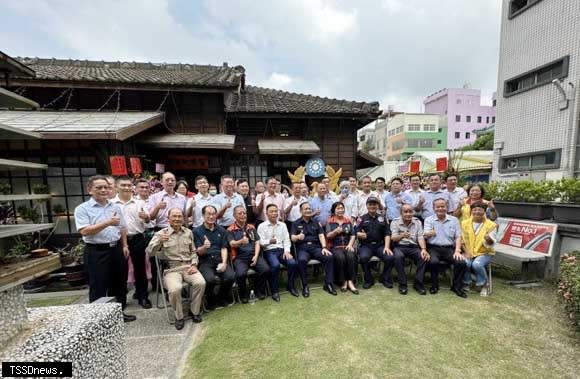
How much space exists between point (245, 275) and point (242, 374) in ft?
4.95

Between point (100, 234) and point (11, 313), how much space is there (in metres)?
1.99

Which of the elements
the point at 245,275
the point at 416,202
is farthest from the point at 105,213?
the point at 416,202

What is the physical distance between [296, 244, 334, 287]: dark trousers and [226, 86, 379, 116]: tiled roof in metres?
5.30

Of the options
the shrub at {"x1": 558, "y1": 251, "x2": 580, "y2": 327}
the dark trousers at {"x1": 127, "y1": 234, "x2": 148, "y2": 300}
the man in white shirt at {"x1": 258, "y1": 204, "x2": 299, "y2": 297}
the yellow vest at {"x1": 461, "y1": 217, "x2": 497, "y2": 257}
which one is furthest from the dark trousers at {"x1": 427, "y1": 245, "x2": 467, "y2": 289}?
the dark trousers at {"x1": 127, "y1": 234, "x2": 148, "y2": 300}

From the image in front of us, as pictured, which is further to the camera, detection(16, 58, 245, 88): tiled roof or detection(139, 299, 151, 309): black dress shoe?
detection(16, 58, 245, 88): tiled roof

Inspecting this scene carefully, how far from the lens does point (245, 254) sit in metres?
4.03

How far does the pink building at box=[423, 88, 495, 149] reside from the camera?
34.6m

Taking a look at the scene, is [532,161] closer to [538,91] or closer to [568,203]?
[538,91]

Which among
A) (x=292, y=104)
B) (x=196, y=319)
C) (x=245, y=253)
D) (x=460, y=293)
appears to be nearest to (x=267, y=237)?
(x=245, y=253)

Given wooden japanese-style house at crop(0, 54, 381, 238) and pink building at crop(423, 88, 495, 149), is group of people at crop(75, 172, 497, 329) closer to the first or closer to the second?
wooden japanese-style house at crop(0, 54, 381, 238)

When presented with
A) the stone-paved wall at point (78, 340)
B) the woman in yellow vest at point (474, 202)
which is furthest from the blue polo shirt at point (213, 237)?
the woman in yellow vest at point (474, 202)

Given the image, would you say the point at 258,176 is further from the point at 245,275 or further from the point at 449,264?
the point at 449,264

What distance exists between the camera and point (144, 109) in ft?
24.5

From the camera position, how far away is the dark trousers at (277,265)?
13.0ft
